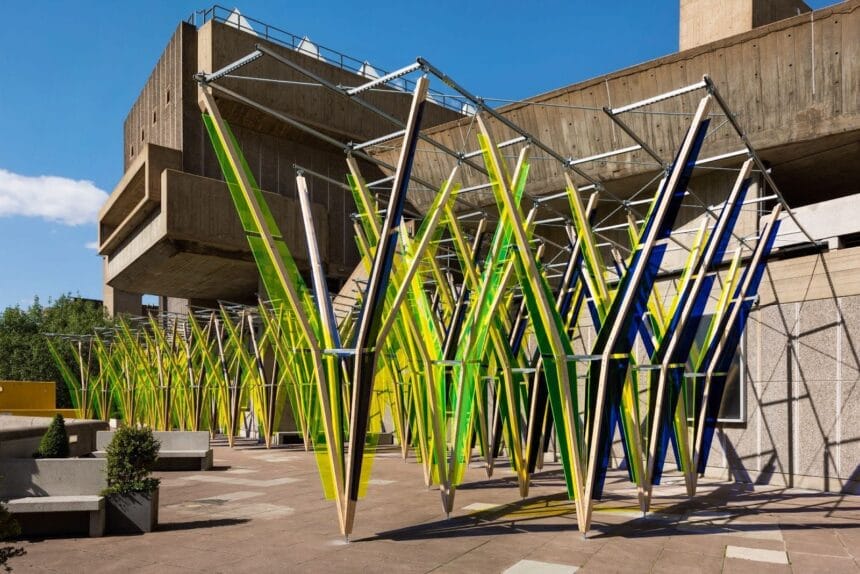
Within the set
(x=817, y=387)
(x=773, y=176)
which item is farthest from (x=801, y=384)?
(x=773, y=176)

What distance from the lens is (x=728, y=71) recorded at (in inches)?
832

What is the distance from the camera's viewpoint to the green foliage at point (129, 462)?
11.0m

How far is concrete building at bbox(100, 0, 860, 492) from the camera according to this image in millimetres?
16953

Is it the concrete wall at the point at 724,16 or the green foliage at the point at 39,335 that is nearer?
the concrete wall at the point at 724,16

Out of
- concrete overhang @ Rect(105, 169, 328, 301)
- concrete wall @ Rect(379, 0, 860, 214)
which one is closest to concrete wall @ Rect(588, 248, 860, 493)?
concrete wall @ Rect(379, 0, 860, 214)

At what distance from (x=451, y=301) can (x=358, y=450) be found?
8527mm

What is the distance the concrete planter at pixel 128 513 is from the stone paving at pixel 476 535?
29 cm

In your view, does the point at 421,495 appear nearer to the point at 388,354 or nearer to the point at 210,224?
the point at 388,354

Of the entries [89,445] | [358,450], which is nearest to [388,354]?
[89,445]

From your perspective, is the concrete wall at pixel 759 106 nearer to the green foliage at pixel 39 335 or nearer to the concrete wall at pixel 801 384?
the concrete wall at pixel 801 384

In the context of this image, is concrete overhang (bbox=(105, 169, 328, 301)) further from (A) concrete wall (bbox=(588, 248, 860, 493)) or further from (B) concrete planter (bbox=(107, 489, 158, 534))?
(A) concrete wall (bbox=(588, 248, 860, 493))

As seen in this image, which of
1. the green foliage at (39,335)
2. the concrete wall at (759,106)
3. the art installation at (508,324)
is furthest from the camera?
the green foliage at (39,335)

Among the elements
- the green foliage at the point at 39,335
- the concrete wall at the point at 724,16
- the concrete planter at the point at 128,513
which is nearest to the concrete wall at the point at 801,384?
the concrete wall at the point at 724,16

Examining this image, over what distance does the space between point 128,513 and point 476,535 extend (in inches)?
204
